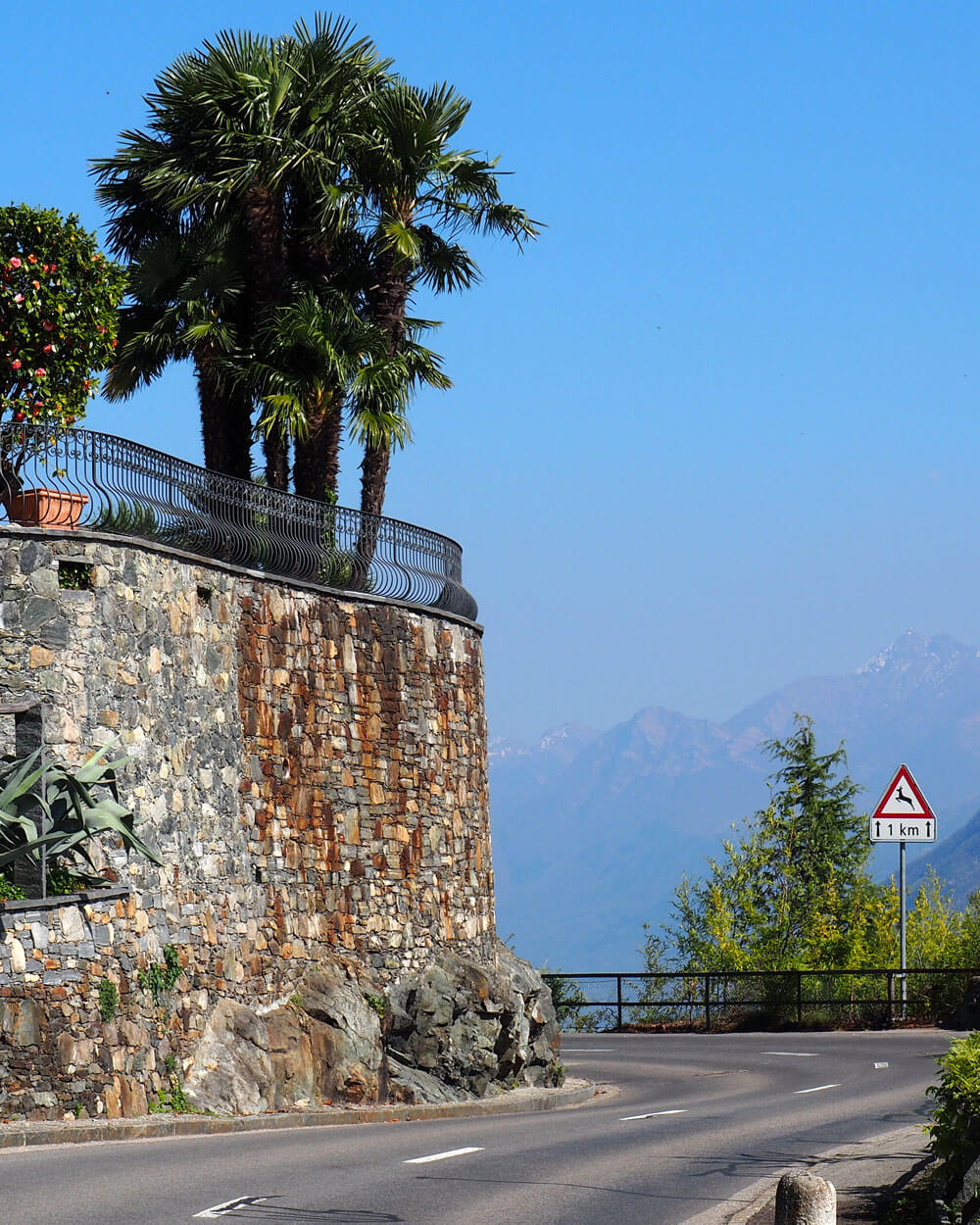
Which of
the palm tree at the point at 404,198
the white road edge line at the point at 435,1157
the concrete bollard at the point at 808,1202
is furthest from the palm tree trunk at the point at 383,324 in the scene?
the concrete bollard at the point at 808,1202

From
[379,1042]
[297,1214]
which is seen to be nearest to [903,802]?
[379,1042]

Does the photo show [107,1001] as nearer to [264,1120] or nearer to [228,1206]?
[264,1120]

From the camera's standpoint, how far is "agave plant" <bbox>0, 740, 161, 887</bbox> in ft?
57.3

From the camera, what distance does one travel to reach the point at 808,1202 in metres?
Answer: 7.62

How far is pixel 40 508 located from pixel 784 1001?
66.6 ft

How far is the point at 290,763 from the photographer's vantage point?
23.9 m

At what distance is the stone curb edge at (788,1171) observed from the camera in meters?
10.6

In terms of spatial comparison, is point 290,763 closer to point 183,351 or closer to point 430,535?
point 430,535

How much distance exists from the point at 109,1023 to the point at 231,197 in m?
16.1

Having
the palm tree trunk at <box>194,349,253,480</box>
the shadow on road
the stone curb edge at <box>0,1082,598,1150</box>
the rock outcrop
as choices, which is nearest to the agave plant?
the stone curb edge at <box>0,1082,598,1150</box>

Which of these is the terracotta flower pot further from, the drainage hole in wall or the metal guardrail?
the metal guardrail

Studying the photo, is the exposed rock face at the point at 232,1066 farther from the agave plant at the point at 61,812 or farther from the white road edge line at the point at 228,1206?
the white road edge line at the point at 228,1206

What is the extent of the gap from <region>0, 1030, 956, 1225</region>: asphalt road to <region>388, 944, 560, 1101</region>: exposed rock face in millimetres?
4054

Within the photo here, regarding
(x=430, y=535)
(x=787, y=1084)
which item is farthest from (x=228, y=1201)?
(x=430, y=535)
